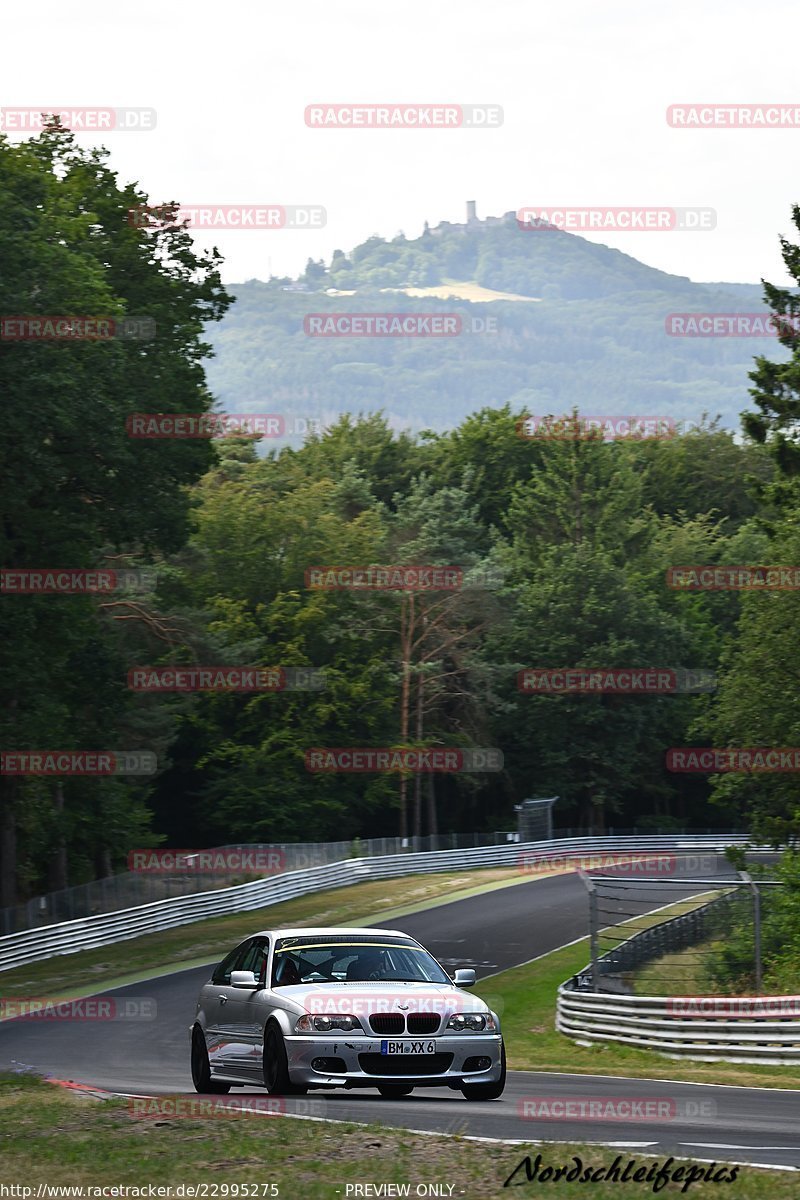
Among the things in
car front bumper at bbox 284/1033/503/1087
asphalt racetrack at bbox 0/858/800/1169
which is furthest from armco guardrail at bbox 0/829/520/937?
car front bumper at bbox 284/1033/503/1087

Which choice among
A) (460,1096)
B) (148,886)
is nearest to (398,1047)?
(460,1096)

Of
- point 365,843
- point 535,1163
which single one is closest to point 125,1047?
point 535,1163

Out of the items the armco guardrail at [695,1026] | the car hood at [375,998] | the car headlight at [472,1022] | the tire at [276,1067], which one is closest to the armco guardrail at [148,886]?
the armco guardrail at [695,1026]

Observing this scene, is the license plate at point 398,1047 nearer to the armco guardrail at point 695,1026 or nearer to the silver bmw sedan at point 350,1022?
the silver bmw sedan at point 350,1022

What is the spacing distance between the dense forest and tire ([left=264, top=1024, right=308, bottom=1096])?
22.5m

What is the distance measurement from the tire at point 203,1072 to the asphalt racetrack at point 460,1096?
274mm

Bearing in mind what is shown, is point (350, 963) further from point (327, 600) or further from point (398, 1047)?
point (327, 600)

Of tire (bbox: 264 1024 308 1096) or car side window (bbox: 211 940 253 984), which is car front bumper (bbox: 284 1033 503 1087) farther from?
car side window (bbox: 211 940 253 984)

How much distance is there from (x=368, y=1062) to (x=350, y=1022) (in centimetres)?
32

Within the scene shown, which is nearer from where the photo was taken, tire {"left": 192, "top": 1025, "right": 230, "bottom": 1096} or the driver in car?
the driver in car

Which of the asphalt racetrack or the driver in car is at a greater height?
the driver in car

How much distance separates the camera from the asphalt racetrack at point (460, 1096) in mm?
11312

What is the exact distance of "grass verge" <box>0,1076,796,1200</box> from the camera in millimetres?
9164

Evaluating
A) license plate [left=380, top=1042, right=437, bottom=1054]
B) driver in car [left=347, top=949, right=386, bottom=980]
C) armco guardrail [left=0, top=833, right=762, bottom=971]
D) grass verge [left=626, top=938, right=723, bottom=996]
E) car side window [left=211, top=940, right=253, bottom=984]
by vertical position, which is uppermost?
driver in car [left=347, top=949, right=386, bottom=980]
